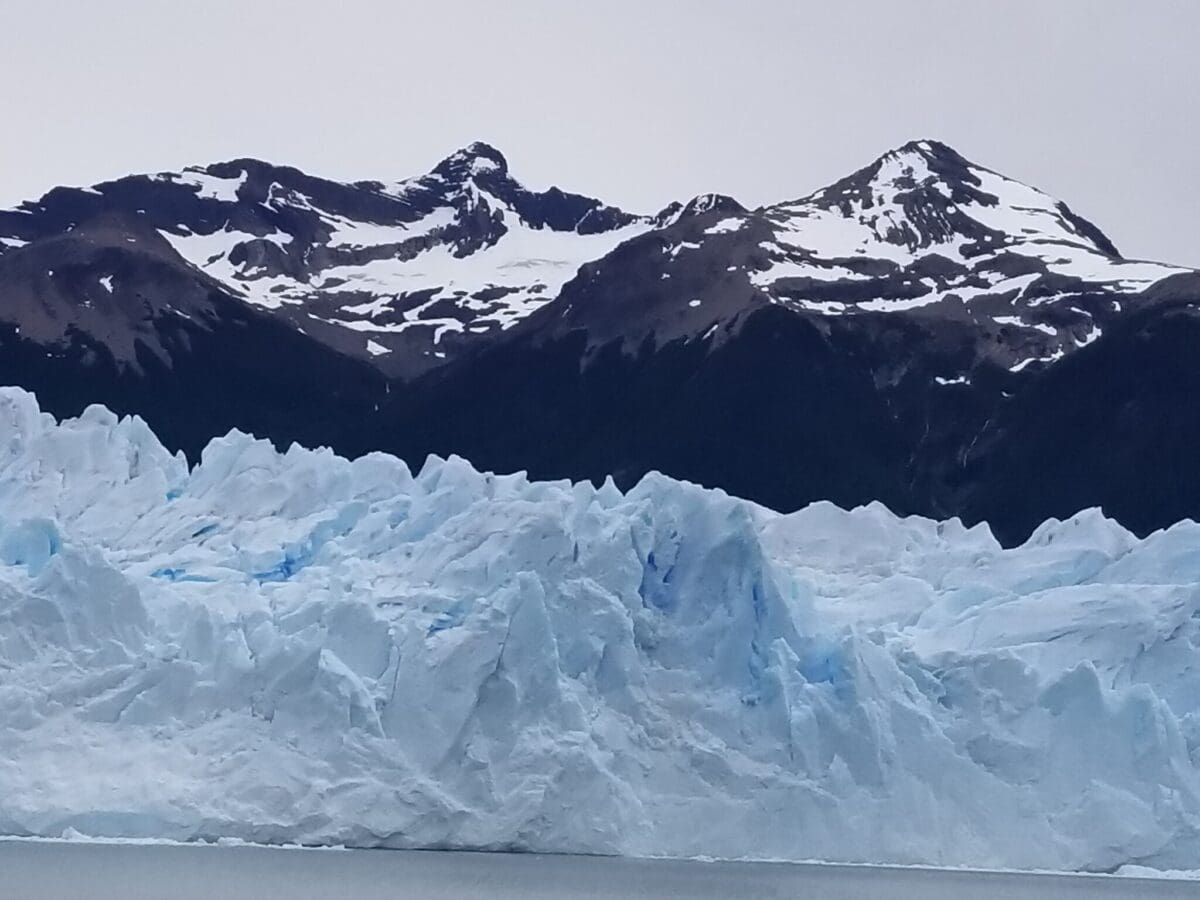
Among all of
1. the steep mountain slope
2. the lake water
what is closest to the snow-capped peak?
the steep mountain slope

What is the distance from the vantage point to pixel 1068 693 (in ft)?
90.0

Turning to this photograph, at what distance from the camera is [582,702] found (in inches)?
1053

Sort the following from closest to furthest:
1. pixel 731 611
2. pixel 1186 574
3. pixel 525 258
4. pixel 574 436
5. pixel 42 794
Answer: pixel 42 794, pixel 731 611, pixel 1186 574, pixel 574 436, pixel 525 258

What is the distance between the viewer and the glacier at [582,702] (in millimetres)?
26047

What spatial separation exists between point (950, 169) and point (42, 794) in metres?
32.1

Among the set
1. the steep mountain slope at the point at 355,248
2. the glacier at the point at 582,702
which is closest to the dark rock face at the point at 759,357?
the steep mountain slope at the point at 355,248

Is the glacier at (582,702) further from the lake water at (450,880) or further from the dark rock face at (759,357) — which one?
the dark rock face at (759,357)

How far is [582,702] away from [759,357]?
70.1 feet

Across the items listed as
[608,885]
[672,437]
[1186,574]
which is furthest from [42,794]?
[672,437]

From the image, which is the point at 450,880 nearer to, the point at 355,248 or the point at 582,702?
the point at 582,702

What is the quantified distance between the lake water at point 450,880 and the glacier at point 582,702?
30.3 inches

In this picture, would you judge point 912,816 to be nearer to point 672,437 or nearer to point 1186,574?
point 1186,574

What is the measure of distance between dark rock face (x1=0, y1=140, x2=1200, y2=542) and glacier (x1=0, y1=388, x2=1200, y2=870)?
15919 mm

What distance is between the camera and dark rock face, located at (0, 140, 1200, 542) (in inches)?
1774
